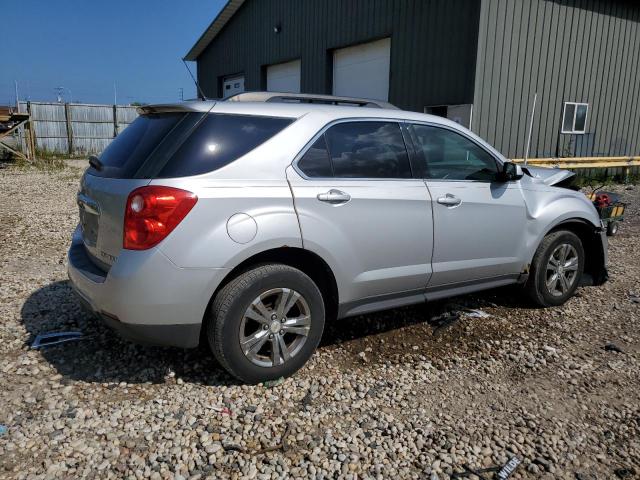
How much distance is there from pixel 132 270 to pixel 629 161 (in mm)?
14394

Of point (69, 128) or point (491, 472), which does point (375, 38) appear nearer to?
point (491, 472)

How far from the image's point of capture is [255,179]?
3.08 m

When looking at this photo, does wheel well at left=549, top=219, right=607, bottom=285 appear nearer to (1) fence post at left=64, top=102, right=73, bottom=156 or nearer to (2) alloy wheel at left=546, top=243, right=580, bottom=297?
(2) alloy wheel at left=546, top=243, right=580, bottom=297

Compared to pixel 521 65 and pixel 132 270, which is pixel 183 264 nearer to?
pixel 132 270

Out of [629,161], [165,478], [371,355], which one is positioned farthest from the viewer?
[629,161]

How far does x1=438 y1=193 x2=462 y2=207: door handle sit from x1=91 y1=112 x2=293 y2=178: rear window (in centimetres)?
128

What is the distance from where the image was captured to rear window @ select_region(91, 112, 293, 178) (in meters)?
2.97

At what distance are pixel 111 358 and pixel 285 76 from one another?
1552cm

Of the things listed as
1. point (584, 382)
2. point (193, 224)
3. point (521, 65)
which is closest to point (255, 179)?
point (193, 224)

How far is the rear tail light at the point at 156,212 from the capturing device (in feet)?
9.26

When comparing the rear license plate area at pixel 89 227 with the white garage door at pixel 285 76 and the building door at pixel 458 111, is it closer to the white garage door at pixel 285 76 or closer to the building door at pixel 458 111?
the building door at pixel 458 111

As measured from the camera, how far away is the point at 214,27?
20891 millimetres

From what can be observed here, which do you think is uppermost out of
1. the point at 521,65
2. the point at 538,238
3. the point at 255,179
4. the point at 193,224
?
the point at 521,65

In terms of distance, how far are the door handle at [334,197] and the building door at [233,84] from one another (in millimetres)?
17746
